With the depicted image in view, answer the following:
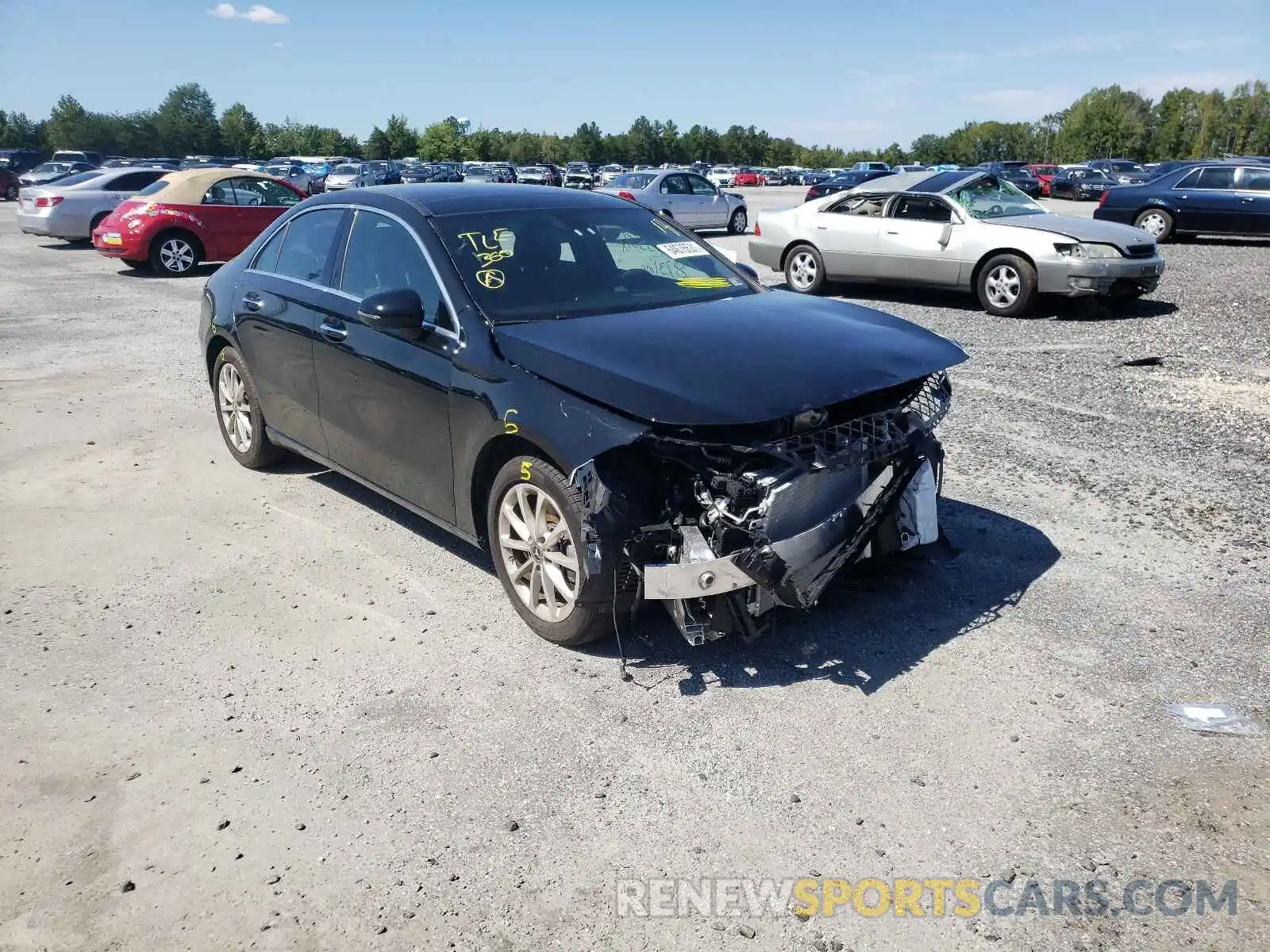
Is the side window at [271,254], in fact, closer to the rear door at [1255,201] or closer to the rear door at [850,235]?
the rear door at [850,235]

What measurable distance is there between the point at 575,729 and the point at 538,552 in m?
0.82

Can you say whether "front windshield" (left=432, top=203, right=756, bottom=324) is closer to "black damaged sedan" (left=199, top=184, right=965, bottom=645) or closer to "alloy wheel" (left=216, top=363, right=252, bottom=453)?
"black damaged sedan" (left=199, top=184, right=965, bottom=645)

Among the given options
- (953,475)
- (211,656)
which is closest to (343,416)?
(211,656)

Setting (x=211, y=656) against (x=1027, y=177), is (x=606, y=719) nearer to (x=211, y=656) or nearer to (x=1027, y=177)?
(x=211, y=656)

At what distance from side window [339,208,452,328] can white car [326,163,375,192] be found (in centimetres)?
3065

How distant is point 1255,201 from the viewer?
18609 millimetres

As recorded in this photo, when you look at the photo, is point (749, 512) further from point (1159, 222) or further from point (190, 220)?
point (1159, 222)

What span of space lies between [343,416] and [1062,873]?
3886 millimetres

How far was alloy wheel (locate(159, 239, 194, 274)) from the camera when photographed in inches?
651

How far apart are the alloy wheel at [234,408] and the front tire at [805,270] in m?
8.51

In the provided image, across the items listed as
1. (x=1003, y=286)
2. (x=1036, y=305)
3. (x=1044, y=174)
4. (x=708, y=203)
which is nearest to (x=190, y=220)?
(x=708, y=203)

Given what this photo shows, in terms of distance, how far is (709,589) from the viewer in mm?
3691

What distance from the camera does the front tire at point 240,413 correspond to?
6.25m

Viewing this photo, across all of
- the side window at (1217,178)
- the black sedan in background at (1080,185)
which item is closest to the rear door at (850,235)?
the side window at (1217,178)
